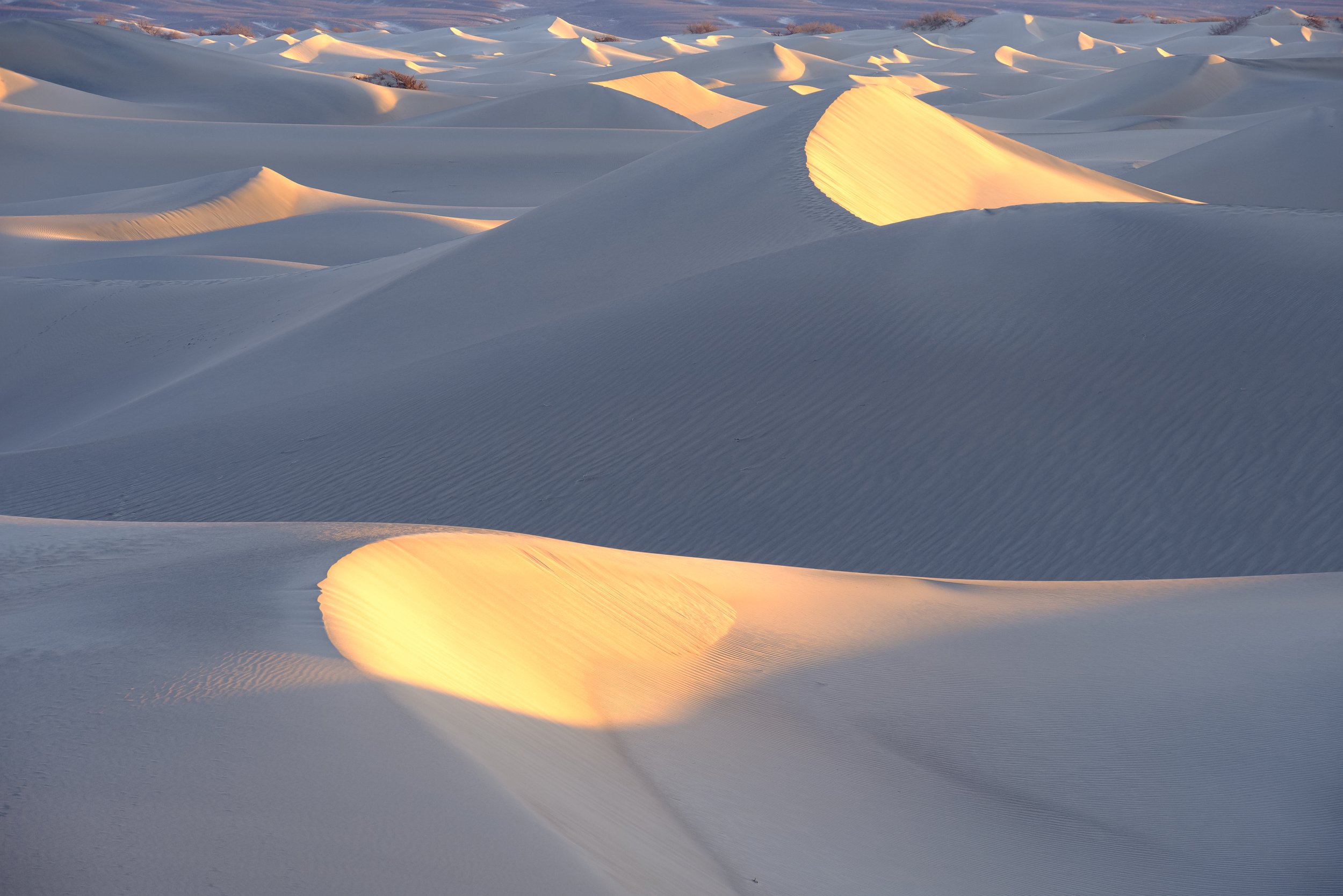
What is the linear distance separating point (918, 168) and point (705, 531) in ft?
19.8

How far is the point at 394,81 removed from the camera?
3441 cm

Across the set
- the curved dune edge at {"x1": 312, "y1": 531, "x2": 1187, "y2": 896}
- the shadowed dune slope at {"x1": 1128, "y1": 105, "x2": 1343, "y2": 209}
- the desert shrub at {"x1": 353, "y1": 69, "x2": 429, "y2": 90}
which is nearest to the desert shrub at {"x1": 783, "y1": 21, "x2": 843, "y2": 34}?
the desert shrub at {"x1": 353, "y1": 69, "x2": 429, "y2": 90}

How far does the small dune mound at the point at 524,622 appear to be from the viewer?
2742 mm

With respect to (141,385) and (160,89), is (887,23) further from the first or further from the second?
(141,385)

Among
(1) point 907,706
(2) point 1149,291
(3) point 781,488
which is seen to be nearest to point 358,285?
(3) point 781,488

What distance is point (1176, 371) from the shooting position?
6621mm

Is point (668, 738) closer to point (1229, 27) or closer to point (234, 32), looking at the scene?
point (1229, 27)

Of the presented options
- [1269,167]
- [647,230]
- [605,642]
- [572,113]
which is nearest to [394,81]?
[572,113]

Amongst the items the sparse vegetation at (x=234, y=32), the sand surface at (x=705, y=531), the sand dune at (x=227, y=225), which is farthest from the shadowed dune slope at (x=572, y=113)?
the sparse vegetation at (x=234, y=32)

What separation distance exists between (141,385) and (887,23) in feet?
240

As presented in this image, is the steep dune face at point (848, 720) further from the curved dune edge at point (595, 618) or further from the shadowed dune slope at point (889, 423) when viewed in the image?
the shadowed dune slope at point (889, 423)

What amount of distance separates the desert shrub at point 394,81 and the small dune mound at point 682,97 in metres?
7.30

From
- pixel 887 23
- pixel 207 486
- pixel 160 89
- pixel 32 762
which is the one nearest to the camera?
pixel 32 762

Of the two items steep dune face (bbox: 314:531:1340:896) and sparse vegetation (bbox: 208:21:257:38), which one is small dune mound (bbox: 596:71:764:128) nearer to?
steep dune face (bbox: 314:531:1340:896)
